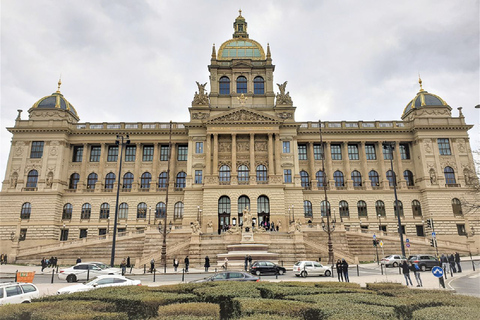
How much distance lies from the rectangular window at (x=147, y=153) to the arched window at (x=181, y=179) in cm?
663

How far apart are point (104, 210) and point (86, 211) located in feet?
10.2

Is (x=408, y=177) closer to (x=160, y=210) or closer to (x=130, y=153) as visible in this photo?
(x=160, y=210)

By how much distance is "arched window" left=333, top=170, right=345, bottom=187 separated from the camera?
2467 inches

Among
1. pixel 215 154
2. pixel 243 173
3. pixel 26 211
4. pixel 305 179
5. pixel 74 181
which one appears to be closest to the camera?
pixel 26 211

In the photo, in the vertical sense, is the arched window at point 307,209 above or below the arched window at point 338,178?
below

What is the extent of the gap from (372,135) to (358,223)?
56.4 feet

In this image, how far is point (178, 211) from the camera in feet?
195

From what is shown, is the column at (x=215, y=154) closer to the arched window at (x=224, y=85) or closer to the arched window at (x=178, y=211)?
the arched window at (x=178, y=211)

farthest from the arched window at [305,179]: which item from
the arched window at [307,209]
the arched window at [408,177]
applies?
the arched window at [408,177]

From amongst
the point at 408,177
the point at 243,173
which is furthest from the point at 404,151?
the point at 243,173

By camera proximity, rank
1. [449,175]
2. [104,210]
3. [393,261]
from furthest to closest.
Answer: [449,175] < [104,210] < [393,261]

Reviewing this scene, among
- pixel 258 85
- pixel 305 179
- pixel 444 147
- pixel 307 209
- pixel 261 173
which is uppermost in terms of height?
pixel 258 85

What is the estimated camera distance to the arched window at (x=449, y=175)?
195 ft

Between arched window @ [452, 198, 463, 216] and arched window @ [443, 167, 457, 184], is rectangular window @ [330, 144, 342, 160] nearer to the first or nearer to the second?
arched window @ [443, 167, 457, 184]
